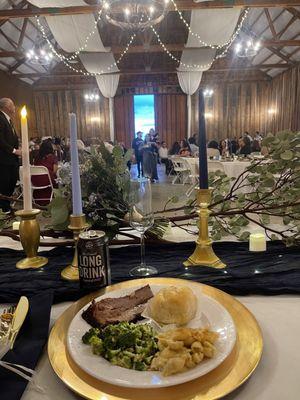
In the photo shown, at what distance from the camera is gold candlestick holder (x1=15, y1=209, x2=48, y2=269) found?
39.3 inches

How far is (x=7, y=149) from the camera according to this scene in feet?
13.6

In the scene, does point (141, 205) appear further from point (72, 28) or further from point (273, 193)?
point (72, 28)

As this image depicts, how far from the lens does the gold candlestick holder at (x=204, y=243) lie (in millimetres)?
963

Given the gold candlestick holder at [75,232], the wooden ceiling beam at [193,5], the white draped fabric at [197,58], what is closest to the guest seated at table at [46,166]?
the wooden ceiling beam at [193,5]

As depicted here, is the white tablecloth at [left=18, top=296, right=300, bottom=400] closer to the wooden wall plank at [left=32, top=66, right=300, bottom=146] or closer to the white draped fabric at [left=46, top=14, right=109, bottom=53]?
the white draped fabric at [left=46, top=14, right=109, bottom=53]

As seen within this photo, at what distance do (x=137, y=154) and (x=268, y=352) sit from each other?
32.3ft

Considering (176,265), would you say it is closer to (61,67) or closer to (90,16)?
(90,16)

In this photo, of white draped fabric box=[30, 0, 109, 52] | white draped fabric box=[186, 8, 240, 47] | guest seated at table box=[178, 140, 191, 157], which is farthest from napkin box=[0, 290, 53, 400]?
guest seated at table box=[178, 140, 191, 157]

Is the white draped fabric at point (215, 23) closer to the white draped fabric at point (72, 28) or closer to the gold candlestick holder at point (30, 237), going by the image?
the white draped fabric at point (72, 28)

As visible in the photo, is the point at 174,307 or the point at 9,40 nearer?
the point at 174,307

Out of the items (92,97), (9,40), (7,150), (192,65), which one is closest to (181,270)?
(7,150)

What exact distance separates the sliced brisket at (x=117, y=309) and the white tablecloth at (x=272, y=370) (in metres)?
0.11

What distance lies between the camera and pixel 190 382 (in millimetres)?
497

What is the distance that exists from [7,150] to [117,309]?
3.98 meters
